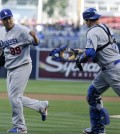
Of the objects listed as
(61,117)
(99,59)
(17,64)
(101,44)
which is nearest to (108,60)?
(99,59)

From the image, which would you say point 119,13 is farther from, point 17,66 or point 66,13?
point 17,66

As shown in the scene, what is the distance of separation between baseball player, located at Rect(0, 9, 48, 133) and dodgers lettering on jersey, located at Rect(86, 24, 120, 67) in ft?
3.69

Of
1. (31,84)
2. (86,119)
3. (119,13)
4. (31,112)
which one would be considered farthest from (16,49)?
(119,13)

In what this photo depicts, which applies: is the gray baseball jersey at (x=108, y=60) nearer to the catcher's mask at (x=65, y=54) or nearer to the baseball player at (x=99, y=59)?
the baseball player at (x=99, y=59)

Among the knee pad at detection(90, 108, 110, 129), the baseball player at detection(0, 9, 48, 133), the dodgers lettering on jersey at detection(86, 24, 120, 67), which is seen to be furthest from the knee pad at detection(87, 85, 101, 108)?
the baseball player at detection(0, 9, 48, 133)

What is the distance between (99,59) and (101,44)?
28 cm

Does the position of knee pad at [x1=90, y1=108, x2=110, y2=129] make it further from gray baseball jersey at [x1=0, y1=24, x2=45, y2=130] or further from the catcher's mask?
gray baseball jersey at [x1=0, y1=24, x2=45, y2=130]

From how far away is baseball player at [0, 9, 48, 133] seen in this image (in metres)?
11.1

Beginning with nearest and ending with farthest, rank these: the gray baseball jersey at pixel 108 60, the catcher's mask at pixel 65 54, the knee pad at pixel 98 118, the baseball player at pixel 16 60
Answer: the gray baseball jersey at pixel 108 60 → the catcher's mask at pixel 65 54 → the knee pad at pixel 98 118 → the baseball player at pixel 16 60

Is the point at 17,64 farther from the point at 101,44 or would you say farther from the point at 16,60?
the point at 101,44

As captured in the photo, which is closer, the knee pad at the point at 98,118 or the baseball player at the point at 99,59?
the baseball player at the point at 99,59

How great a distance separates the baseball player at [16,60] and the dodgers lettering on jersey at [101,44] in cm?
112

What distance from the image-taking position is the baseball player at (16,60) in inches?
438

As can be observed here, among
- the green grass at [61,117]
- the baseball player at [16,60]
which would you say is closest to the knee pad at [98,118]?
the green grass at [61,117]
